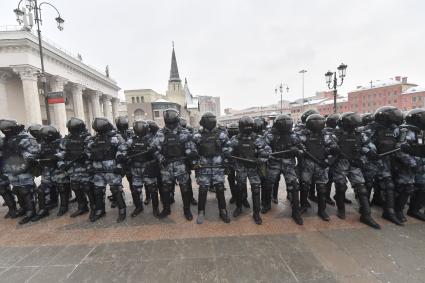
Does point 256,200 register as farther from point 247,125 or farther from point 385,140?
point 385,140

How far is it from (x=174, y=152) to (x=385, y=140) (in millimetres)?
4138

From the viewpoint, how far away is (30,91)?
23.2m

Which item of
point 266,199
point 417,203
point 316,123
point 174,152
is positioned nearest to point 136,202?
point 174,152

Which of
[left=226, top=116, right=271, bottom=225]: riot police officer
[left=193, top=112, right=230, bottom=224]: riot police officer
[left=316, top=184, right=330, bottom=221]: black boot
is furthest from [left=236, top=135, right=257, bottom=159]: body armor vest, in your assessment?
[left=316, top=184, right=330, bottom=221]: black boot

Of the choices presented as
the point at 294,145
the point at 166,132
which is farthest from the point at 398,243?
the point at 166,132

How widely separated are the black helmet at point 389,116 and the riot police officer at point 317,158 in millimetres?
1058

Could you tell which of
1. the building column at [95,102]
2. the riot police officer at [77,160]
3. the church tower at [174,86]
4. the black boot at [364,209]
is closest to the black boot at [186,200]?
the riot police officer at [77,160]

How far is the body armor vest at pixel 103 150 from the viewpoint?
14.8 ft

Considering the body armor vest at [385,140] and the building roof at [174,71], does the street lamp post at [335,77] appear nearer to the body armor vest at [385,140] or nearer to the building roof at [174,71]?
the body armor vest at [385,140]

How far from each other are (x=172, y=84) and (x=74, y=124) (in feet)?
219

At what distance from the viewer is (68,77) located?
3072 centimetres

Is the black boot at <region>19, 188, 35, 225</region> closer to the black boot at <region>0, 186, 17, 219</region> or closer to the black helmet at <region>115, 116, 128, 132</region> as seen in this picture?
the black boot at <region>0, 186, 17, 219</region>

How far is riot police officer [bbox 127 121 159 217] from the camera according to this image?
4633mm

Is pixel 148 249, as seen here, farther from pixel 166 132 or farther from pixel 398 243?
pixel 398 243
